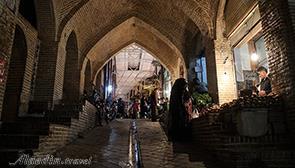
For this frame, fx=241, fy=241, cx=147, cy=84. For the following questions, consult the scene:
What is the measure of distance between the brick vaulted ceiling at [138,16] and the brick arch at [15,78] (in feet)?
4.67

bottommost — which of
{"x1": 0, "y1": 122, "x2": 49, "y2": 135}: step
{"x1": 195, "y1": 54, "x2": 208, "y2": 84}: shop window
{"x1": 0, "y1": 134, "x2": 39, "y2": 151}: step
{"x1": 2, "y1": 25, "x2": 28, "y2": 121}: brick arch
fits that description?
{"x1": 0, "y1": 134, "x2": 39, "y2": 151}: step

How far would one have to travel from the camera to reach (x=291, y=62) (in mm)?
4254

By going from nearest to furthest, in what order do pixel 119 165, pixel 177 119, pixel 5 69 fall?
pixel 119 165
pixel 5 69
pixel 177 119

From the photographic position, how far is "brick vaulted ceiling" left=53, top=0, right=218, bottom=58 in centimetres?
844

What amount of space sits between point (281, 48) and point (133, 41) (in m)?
9.83

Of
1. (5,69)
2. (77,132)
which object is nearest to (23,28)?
(5,69)

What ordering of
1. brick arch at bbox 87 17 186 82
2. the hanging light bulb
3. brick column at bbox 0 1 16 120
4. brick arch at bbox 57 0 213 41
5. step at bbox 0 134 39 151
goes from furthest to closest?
brick arch at bbox 87 17 186 82 → the hanging light bulb → brick arch at bbox 57 0 213 41 → brick column at bbox 0 1 16 120 → step at bbox 0 134 39 151

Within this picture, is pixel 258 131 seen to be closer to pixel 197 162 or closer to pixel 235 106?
pixel 235 106

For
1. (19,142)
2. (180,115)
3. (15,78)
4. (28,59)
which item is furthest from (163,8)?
(19,142)

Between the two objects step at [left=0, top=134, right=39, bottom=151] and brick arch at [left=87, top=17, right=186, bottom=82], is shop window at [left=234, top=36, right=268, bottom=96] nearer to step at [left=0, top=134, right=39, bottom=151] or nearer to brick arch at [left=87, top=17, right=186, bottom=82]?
brick arch at [left=87, top=17, right=186, bottom=82]

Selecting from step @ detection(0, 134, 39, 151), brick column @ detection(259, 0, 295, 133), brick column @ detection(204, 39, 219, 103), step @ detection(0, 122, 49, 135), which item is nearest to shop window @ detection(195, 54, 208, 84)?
brick column @ detection(204, 39, 219, 103)

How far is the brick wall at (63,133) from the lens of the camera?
4.48m

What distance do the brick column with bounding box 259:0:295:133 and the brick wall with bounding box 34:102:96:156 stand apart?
14.6 ft

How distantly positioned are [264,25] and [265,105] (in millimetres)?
1769
